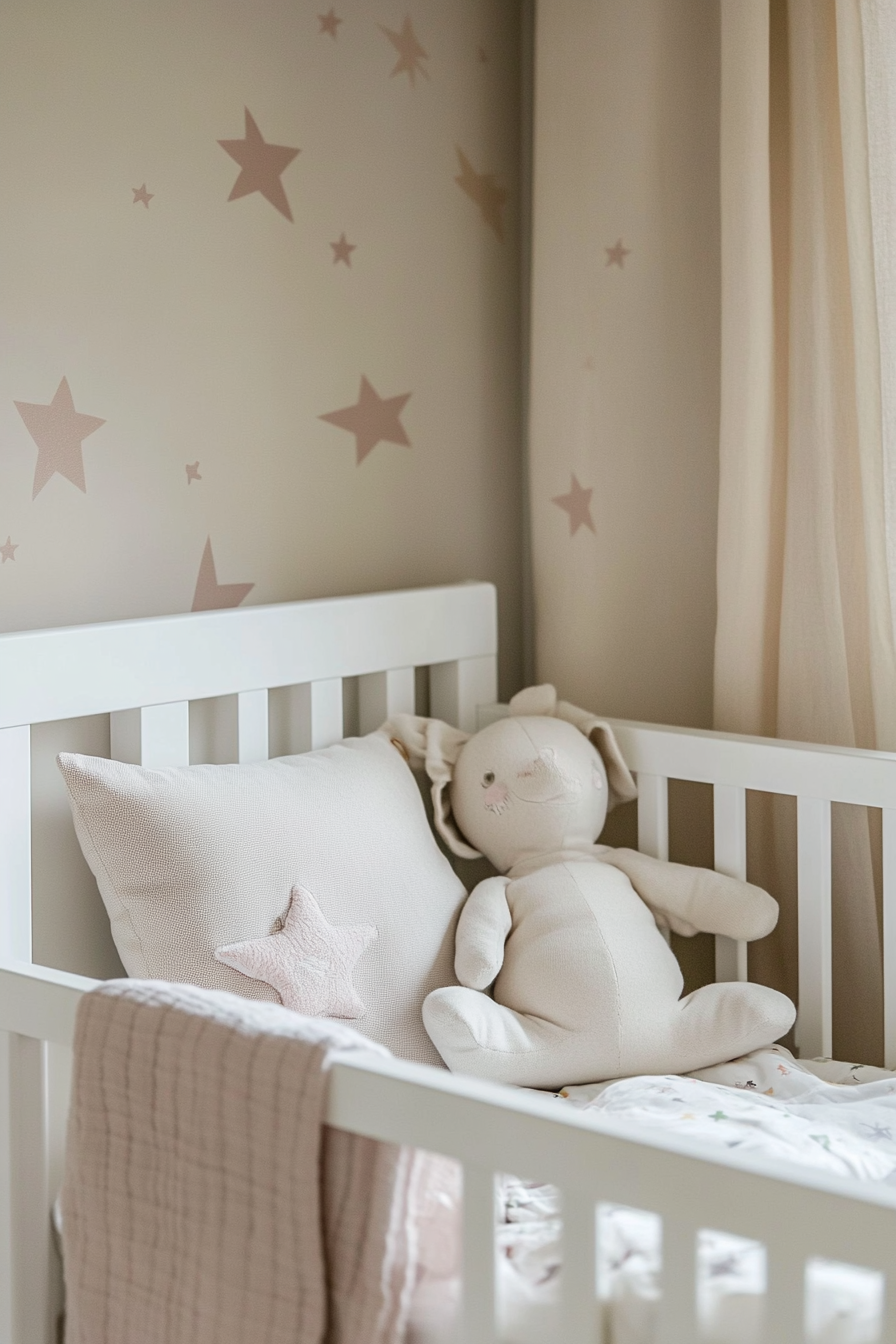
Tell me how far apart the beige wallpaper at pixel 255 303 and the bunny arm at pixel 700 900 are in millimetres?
528

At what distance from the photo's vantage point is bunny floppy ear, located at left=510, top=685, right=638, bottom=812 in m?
1.60

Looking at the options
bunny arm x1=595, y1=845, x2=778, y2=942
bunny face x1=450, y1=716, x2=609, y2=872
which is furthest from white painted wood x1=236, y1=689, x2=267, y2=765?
bunny arm x1=595, y1=845, x2=778, y2=942

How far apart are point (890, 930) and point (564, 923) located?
14.2 inches

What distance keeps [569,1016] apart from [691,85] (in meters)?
1.19

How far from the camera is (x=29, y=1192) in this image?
101 centimetres

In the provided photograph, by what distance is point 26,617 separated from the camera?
135 centimetres

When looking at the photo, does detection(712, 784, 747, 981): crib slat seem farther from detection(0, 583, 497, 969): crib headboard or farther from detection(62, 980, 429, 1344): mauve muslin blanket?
detection(62, 980, 429, 1344): mauve muslin blanket

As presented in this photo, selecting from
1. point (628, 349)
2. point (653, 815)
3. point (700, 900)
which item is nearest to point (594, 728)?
point (653, 815)

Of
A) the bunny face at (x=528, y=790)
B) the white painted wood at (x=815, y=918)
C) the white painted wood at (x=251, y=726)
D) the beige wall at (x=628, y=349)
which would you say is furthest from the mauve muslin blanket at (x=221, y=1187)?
the beige wall at (x=628, y=349)

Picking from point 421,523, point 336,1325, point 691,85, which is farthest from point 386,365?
point 336,1325

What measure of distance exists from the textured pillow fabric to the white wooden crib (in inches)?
3.4

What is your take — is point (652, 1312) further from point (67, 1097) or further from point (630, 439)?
point (630, 439)

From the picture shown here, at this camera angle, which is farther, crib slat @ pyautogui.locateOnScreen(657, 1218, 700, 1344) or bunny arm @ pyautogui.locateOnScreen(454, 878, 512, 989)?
bunny arm @ pyautogui.locateOnScreen(454, 878, 512, 989)

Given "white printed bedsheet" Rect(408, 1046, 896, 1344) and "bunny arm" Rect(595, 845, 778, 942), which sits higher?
"bunny arm" Rect(595, 845, 778, 942)
